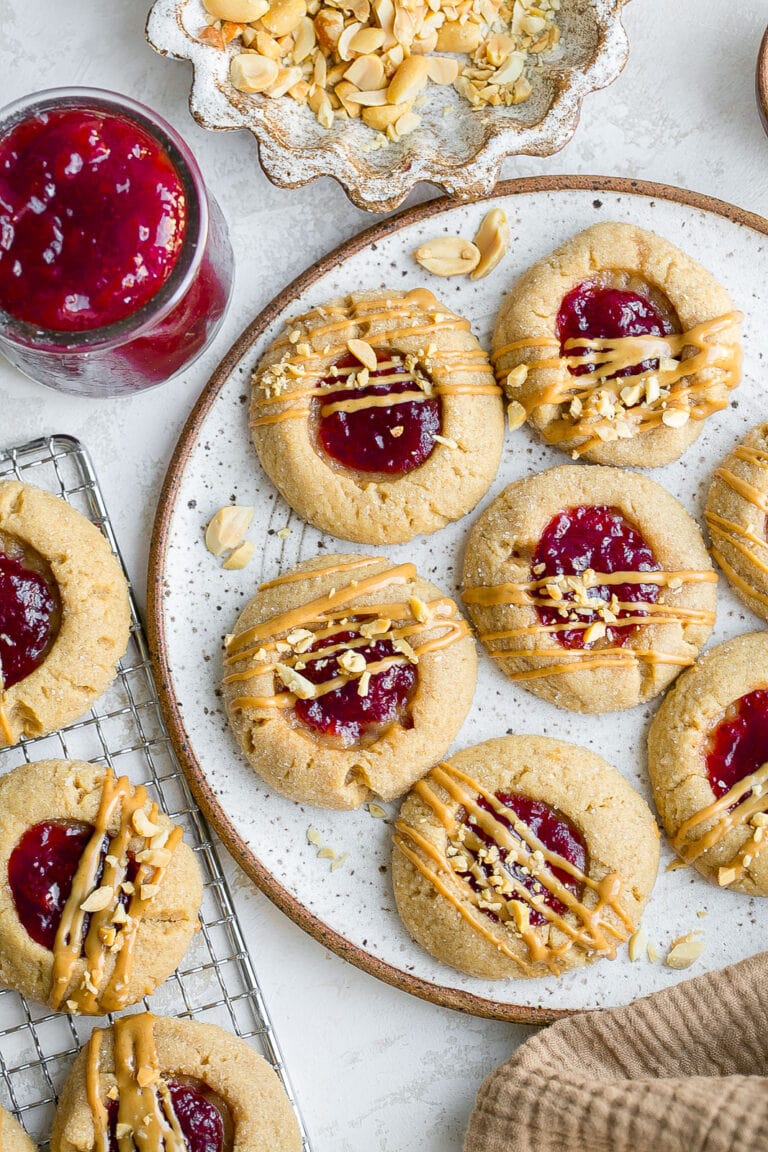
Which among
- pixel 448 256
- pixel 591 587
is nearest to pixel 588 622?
pixel 591 587

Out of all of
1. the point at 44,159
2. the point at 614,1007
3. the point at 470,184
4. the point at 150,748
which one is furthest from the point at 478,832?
the point at 44,159

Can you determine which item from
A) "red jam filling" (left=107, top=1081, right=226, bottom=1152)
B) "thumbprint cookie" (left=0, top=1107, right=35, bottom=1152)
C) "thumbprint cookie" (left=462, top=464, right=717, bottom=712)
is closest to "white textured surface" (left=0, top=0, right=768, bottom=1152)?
"red jam filling" (left=107, top=1081, right=226, bottom=1152)

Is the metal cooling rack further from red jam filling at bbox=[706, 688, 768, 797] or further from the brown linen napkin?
red jam filling at bbox=[706, 688, 768, 797]

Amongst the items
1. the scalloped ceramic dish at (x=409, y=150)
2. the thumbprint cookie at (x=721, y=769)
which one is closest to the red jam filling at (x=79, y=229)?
the scalloped ceramic dish at (x=409, y=150)

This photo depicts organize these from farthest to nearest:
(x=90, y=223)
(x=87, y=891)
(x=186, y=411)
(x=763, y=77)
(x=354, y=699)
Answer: (x=186, y=411)
(x=763, y=77)
(x=354, y=699)
(x=87, y=891)
(x=90, y=223)

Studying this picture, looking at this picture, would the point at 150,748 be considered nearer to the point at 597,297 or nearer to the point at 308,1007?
the point at 308,1007

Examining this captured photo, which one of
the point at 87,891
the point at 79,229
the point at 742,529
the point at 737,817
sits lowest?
the point at 737,817

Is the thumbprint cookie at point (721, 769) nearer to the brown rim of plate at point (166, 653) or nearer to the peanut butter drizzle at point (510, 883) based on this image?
the peanut butter drizzle at point (510, 883)

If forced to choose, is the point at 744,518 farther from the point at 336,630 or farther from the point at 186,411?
the point at 186,411
